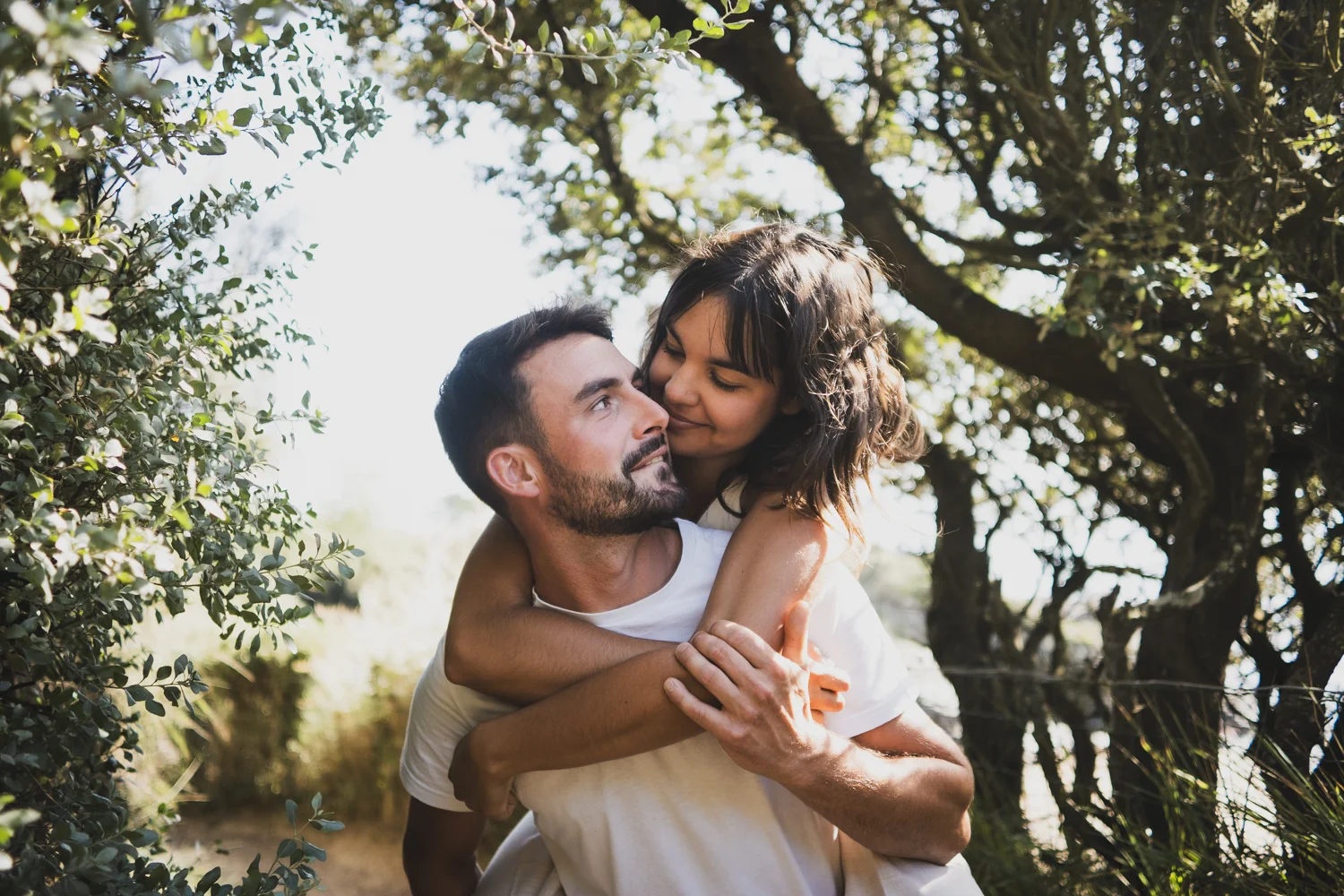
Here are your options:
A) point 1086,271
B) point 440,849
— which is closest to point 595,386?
point 440,849

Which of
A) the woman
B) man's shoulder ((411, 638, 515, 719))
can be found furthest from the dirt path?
the woman

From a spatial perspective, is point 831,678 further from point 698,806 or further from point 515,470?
point 515,470

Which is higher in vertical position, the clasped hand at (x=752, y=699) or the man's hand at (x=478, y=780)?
the clasped hand at (x=752, y=699)

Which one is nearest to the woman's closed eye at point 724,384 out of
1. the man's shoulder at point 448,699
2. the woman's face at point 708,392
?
the woman's face at point 708,392

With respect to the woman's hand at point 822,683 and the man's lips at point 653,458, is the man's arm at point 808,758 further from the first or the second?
the man's lips at point 653,458

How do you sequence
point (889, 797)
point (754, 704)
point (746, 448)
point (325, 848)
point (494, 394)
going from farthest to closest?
point (325, 848) < point (746, 448) < point (494, 394) < point (889, 797) < point (754, 704)

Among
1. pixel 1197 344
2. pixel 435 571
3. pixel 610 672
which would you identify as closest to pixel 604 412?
pixel 610 672

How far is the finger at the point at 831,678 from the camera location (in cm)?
196

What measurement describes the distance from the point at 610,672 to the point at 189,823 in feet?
15.4

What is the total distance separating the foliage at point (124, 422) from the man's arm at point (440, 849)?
0.66m

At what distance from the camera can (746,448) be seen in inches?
101

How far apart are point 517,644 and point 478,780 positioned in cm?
30

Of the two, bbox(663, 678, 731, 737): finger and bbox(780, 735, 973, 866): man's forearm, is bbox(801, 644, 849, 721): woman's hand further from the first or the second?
bbox(663, 678, 731, 737): finger

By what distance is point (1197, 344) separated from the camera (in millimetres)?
3486
